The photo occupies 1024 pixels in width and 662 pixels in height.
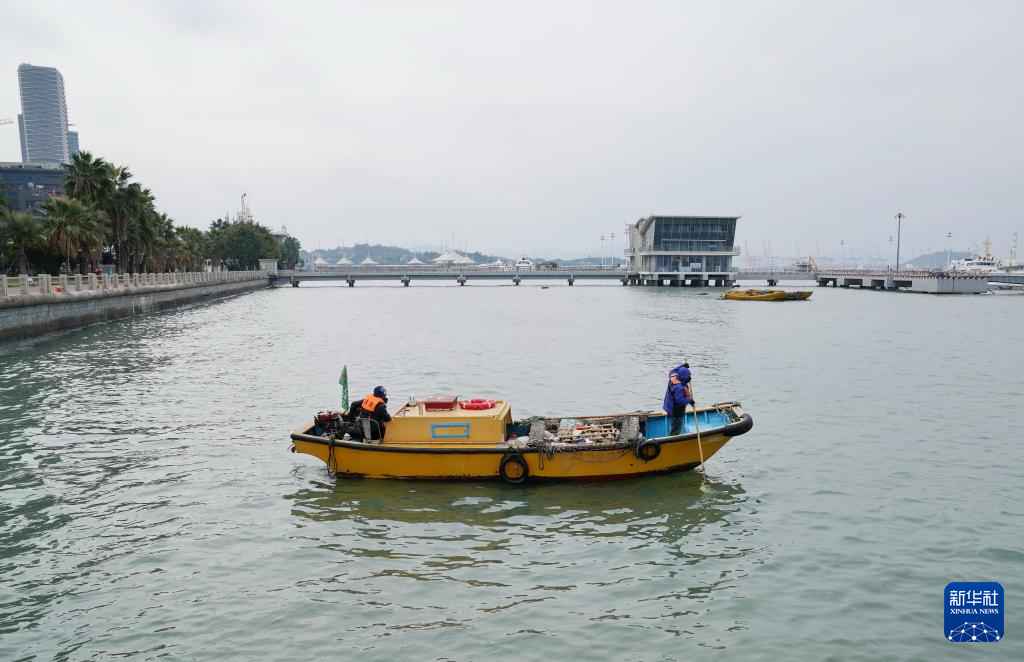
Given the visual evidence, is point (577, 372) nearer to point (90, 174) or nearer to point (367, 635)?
point (367, 635)

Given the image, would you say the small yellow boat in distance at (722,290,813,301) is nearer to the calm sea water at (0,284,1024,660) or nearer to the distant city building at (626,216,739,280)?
the distant city building at (626,216,739,280)

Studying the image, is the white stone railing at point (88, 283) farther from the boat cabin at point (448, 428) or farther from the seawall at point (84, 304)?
the boat cabin at point (448, 428)

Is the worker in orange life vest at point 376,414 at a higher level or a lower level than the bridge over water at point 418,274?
lower

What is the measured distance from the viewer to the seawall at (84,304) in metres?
45.6

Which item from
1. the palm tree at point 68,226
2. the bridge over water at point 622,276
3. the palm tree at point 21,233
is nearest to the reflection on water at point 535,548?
the palm tree at point 68,226

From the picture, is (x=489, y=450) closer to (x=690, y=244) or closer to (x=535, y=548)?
(x=535, y=548)

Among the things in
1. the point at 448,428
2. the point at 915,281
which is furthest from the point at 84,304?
the point at 915,281

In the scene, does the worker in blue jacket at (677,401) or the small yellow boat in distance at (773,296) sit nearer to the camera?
the worker in blue jacket at (677,401)

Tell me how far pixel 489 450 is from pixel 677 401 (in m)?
4.89

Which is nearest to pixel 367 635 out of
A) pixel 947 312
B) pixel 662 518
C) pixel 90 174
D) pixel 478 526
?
pixel 478 526

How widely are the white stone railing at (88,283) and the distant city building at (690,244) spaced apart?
297 ft

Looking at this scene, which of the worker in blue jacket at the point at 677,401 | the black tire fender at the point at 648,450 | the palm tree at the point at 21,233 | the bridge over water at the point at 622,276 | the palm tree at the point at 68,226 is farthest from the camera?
the bridge over water at the point at 622,276

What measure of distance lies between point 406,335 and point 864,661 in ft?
161

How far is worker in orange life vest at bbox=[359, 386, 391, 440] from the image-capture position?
1731 centimetres
